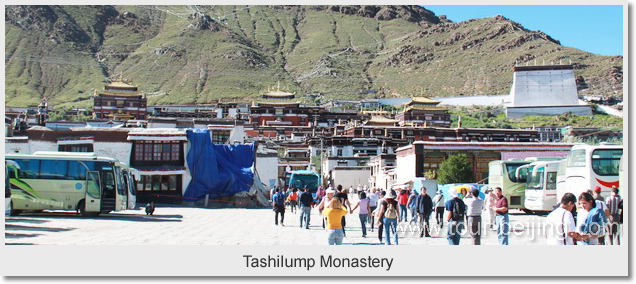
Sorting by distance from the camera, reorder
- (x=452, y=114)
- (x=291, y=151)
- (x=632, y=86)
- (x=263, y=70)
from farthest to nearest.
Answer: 1. (x=263, y=70)
2. (x=452, y=114)
3. (x=291, y=151)
4. (x=632, y=86)

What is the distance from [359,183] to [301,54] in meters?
136

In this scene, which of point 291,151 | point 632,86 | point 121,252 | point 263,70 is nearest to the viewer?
point 121,252

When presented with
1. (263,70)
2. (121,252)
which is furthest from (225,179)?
(263,70)

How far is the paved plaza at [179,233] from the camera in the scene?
1354cm

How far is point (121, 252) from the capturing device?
9445 mm

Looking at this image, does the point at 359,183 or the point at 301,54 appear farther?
the point at 301,54

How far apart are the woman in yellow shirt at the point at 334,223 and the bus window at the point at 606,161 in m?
10.8

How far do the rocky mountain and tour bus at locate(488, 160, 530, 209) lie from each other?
322ft

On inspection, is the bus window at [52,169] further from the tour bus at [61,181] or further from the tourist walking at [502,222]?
the tourist walking at [502,222]

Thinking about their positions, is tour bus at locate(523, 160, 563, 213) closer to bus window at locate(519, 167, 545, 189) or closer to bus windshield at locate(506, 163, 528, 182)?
bus window at locate(519, 167, 545, 189)

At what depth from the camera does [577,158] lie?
1961 cm

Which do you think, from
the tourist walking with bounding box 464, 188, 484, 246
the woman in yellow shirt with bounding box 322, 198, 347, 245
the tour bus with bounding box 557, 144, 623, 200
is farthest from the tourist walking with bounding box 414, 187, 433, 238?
the tour bus with bounding box 557, 144, 623, 200

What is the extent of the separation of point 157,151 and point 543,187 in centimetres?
1822

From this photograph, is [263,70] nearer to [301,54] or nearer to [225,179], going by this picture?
[301,54]
